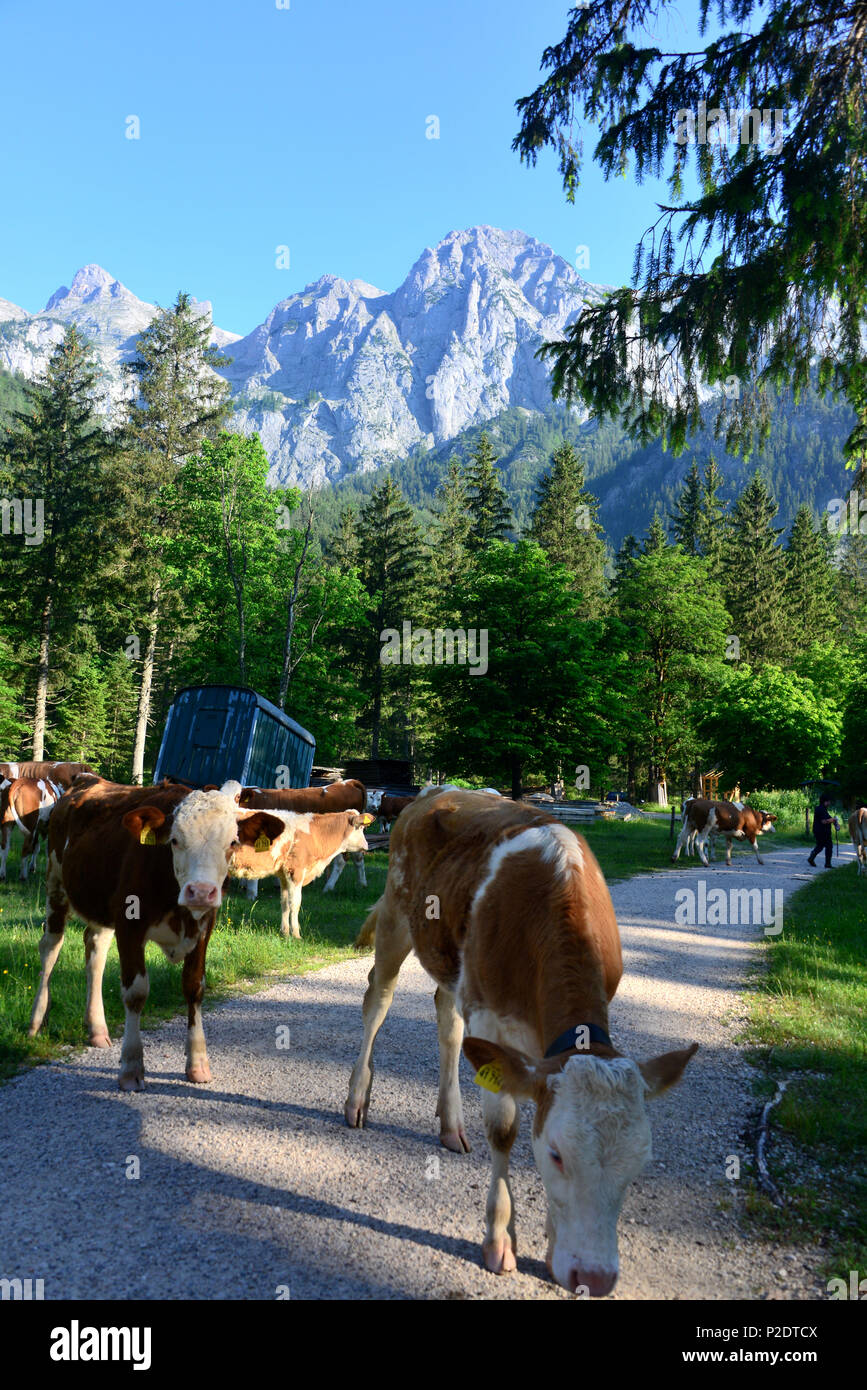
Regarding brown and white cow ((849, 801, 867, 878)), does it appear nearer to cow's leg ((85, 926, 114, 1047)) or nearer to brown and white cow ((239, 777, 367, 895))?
brown and white cow ((239, 777, 367, 895))

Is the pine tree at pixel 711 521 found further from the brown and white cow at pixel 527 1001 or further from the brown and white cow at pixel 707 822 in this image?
the brown and white cow at pixel 527 1001

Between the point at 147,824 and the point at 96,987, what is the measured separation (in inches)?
68.7

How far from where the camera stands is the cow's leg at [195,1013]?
16.5 feet

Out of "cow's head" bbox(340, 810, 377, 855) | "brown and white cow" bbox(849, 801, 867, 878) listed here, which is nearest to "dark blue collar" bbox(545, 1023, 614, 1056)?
"cow's head" bbox(340, 810, 377, 855)

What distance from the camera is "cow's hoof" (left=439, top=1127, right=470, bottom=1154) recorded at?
4.25 meters

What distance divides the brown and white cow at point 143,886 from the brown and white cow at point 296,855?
3388 millimetres

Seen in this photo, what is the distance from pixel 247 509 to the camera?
33781mm

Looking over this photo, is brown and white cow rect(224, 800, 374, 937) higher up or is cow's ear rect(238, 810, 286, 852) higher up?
cow's ear rect(238, 810, 286, 852)

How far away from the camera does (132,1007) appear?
16.1 feet

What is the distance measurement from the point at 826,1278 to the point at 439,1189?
178cm

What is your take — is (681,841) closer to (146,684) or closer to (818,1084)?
(818,1084)

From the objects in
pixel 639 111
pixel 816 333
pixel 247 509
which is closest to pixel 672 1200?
pixel 816 333

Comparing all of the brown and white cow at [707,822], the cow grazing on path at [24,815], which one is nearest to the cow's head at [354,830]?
the cow grazing on path at [24,815]

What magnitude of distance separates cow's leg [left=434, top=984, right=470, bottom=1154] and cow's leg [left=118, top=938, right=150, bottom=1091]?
2.02m
